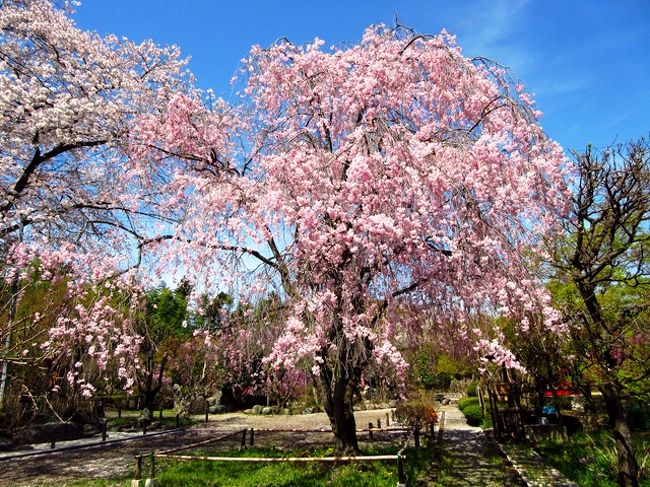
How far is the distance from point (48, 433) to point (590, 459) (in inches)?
708

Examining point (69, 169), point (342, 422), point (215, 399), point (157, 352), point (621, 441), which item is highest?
point (69, 169)

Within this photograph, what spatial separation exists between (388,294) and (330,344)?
1.26 m

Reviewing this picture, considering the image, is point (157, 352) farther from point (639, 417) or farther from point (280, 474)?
point (639, 417)

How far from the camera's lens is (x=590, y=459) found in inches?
369

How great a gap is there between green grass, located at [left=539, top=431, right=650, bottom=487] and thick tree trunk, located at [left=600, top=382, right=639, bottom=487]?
2.40ft

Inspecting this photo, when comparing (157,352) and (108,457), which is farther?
(157,352)

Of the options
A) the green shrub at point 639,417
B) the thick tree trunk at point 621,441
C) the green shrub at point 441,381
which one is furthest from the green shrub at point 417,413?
the green shrub at point 441,381

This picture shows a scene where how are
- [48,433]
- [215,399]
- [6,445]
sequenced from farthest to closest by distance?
[215,399]
[48,433]
[6,445]

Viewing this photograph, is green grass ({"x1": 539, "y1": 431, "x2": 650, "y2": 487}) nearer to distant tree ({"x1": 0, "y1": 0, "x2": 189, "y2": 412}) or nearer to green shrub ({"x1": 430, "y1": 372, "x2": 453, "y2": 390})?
distant tree ({"x1": 0, "y1": 0, "x2": 189, "y2": 412})

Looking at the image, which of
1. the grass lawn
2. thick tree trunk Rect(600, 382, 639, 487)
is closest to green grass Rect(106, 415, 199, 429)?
the grass lawn

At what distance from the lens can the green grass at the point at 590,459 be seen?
8094mm

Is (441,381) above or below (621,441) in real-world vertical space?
above

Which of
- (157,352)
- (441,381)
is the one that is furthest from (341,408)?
(441,381)

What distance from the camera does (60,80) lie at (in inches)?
427
